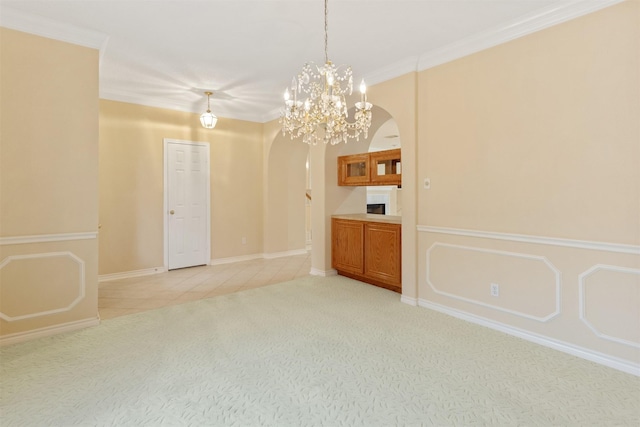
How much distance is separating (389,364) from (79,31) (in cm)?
395

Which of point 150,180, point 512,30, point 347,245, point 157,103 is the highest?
point 157,103

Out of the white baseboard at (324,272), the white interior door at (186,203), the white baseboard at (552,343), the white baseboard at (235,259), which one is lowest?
the white baseboard at (552,343)

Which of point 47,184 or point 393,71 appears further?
point 393,71

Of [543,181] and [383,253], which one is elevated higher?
[543,181]

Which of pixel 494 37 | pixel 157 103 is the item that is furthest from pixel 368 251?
pixel 157 103

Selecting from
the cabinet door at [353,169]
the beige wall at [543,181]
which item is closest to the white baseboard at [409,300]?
the beige wall at [543,181]

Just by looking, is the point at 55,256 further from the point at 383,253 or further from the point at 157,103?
the point at 383,253

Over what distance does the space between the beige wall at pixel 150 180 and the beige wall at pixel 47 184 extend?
1.82 meters

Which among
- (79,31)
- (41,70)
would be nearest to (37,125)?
(41,70)

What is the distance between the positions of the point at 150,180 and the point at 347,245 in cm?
327

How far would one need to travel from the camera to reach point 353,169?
4801 millimetres

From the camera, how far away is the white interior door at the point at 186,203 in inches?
207

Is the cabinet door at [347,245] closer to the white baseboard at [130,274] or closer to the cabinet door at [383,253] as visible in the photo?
the cabinet door at [383,253]

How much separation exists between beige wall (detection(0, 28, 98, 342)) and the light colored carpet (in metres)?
0.34
